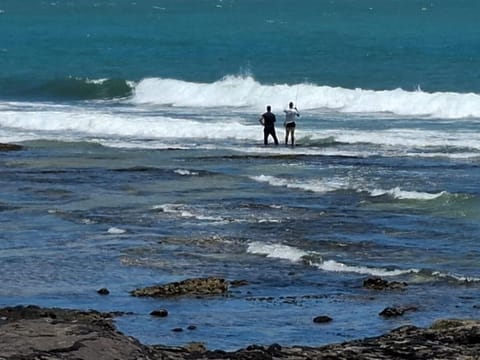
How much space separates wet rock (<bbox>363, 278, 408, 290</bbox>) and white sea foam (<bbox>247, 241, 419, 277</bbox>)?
0.72 m

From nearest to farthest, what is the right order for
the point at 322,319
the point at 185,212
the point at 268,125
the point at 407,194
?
the point at 322,319 < the point at 185,212 < the point at 407,194 < the point at 268,125

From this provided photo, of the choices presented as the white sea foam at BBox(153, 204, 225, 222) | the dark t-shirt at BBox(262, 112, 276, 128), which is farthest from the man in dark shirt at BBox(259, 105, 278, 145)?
the white sea foam at BBox(153, 204, 225, 222)

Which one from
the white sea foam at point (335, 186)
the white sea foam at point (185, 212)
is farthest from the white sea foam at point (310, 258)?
the white sea foam at point (335, 186)

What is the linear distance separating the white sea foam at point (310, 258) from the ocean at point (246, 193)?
4cm

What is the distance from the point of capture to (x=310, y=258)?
19312 millimetres

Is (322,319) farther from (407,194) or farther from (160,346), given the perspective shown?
(407,194)

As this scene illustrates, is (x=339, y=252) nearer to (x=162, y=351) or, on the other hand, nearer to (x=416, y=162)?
(x=162, y=351)

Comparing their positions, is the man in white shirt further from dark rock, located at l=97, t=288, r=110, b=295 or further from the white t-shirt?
dark rock, located at l=97, t=288, r=110, b=295

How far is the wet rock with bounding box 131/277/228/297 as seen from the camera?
16.5 metres

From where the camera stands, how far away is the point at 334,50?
7694 centimetres

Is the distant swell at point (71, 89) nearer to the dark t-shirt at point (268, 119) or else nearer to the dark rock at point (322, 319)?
the dark t-shirt at point (268, 119)

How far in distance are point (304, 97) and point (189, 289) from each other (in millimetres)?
38432

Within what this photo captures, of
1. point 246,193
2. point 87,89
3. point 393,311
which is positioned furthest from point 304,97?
point 393,311

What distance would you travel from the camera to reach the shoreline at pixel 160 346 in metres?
9.12
